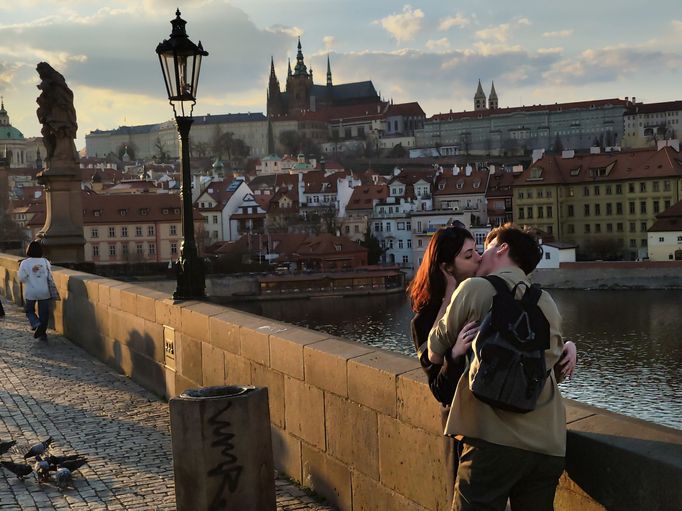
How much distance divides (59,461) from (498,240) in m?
2.97

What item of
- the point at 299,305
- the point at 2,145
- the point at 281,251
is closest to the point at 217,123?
the point at 2,145

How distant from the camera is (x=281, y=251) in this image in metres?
69.7

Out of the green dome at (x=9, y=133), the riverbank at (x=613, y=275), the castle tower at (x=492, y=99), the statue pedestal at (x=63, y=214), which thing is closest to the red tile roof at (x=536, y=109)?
the castle tower at (x=492, y=99)

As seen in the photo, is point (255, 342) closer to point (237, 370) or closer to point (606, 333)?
point (237, 370)

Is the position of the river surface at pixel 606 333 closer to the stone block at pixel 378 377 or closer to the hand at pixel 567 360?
the stone block at pixel 378 377

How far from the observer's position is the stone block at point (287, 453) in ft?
15.8

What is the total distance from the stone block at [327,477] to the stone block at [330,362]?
1.18 ft

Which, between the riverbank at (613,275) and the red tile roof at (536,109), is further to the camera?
the red tile roof at (536,109)

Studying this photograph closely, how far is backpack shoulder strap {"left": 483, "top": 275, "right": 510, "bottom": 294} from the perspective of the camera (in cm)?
259

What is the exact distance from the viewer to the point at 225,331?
559 centimetres

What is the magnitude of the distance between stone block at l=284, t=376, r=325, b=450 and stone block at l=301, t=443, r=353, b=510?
0.07m

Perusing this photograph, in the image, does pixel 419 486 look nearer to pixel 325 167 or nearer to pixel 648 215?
pixel 648 215

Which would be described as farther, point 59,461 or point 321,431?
point 59,461

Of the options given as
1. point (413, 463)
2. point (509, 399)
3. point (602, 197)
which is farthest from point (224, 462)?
point (602, 197)
